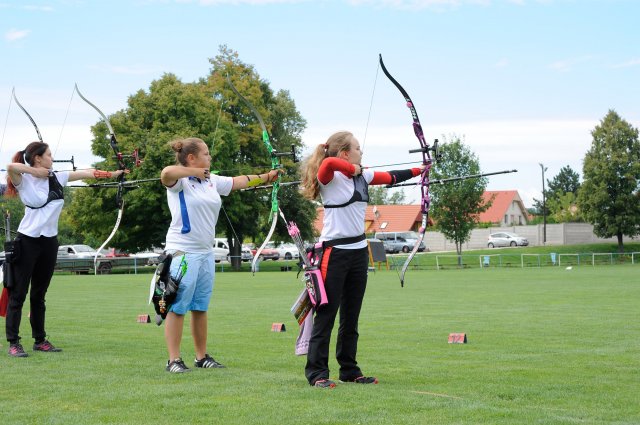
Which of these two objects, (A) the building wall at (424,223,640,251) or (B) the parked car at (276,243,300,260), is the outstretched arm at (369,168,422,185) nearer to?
(B) the parked car at (276,243,300,260)

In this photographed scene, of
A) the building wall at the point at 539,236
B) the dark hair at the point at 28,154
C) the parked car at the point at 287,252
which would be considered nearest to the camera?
the dark hair at the point at 28,154

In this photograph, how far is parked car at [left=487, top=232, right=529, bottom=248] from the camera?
82188mm

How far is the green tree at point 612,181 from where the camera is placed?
7019 centimetres

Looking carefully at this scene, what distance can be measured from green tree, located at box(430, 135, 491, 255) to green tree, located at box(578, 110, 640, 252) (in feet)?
54.4

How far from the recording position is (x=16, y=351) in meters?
9.25

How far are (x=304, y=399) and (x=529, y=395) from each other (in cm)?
172

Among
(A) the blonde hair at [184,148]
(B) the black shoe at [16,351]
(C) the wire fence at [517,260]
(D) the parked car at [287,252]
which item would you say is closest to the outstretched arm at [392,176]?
(A) the blonde hair at [184,148]

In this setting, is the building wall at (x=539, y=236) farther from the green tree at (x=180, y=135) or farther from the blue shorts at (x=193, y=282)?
the blue shorts at (x=193, y=282)

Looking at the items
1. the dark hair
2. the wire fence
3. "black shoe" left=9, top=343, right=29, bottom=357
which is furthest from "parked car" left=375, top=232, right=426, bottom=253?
"black shoe" left=9, top=343, right=29, bottom=357

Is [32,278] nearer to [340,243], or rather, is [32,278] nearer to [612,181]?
[340,243]

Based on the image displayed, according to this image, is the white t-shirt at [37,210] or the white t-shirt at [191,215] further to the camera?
the white t-shirt at [37,210]

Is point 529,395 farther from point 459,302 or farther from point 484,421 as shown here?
point 459,302

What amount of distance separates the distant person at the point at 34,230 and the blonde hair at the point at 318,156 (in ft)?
11.1

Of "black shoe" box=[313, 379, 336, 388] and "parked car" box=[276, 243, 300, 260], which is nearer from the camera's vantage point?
"black shoe" box=[313, 379, 336, 388]
